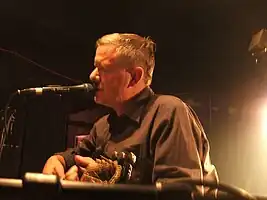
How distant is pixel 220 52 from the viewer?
12.0ft

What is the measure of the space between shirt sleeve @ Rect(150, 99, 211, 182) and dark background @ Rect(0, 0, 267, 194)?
5.97ft

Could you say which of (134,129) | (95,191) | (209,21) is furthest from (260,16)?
→ (95,191)

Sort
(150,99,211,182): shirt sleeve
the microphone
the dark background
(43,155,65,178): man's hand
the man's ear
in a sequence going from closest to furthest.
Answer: (150,99,211,182): shirt sleeve < (43,155,65,178): man's hand < the microphone < the man's ear < the dark background

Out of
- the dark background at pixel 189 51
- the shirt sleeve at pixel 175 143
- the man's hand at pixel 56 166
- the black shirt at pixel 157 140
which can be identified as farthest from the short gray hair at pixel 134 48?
the dark background at pixel 189 51

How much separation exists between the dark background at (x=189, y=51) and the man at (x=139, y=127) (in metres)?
1.47

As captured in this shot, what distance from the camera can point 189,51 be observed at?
3734mm

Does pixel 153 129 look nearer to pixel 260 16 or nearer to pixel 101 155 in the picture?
pixel 101 155

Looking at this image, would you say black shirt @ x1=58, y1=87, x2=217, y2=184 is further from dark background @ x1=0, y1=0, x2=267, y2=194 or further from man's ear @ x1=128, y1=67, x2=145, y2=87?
dark background @ x1=0, y1=0, x2=267, y2=194

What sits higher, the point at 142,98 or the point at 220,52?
the point at 220,52

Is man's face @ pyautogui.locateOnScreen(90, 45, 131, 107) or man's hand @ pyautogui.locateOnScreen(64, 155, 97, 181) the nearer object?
man's hand @ pyautogui.locateOnScreen(64, 155, 97, 181)

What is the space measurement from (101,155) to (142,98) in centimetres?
29

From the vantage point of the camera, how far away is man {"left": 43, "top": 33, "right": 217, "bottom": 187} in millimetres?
1504

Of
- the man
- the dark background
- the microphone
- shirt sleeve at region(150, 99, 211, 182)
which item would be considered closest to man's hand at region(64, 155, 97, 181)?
the man

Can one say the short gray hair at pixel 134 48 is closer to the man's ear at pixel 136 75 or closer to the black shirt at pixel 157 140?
the man's ear at pixel 136 75
